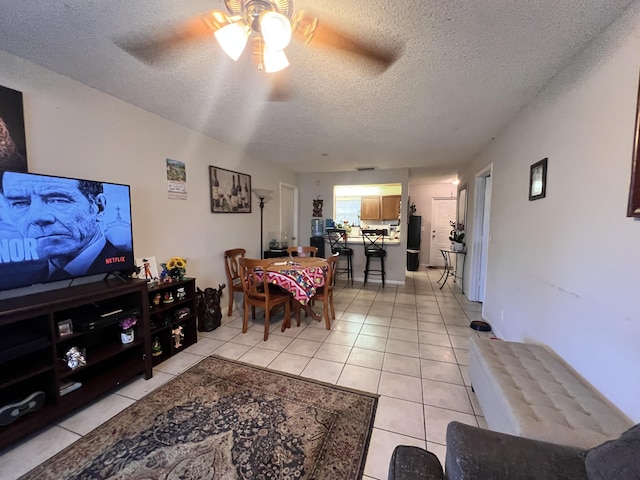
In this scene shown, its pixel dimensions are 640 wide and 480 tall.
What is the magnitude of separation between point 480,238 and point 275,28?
4.12 metres

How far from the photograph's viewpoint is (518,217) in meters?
2.44

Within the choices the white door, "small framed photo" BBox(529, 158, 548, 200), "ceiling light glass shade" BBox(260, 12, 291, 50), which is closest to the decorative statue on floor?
"ceiling light glass shade" BBox(260, 12, 291, 50)

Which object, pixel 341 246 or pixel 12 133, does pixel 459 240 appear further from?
pixel 12 133

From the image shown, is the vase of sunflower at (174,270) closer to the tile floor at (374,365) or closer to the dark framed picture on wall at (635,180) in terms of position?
the tile floor at (374,365)

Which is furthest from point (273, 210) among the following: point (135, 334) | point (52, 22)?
point (52, 22)

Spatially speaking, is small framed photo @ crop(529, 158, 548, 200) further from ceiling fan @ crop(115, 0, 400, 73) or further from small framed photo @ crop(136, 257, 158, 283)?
small framed photo @ crop(136, 257, 158, 283)

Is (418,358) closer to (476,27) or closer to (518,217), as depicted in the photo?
(518,217)

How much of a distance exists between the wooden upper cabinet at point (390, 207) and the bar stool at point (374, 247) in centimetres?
123

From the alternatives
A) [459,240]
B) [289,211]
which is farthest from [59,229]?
[459,240]

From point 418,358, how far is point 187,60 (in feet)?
9.96

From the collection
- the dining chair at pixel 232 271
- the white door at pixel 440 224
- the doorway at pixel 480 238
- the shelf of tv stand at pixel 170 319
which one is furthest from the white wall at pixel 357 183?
the shelf of tv stand at pixel 170 319

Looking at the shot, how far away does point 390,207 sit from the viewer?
6.60m

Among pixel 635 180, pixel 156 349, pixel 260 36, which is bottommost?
pixel 156 349

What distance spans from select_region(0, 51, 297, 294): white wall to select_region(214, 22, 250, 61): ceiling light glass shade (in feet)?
5.28
